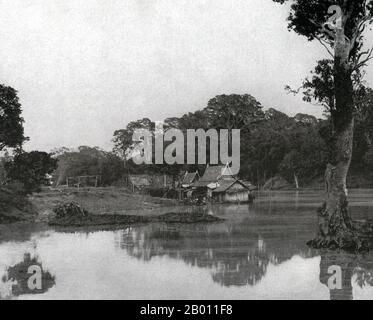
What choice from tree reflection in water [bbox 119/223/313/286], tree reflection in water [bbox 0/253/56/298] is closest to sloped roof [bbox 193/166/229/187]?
tree reflection in water [bbox 119/223/313/286]

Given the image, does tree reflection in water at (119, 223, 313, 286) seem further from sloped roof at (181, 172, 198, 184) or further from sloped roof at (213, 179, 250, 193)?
sloped roof at (181, 172, 198, 184)

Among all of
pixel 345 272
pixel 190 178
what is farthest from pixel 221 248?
pixel 190 178

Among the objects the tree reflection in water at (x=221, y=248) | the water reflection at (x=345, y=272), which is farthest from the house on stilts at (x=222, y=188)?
the water reflection at (x=345, y=272)

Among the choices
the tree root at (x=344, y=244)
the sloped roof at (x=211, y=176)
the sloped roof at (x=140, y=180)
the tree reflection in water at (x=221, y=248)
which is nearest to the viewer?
the tree reflection in water at (x=221, y=248)

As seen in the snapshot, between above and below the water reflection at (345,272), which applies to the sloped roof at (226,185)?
above

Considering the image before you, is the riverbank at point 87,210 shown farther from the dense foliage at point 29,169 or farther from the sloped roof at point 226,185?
the sloped roof at point 226,185

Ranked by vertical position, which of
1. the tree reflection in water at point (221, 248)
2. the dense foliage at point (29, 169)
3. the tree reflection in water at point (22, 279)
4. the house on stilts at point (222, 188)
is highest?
the dense foliage at point (29, 169)
